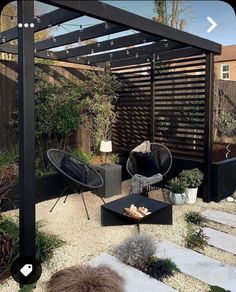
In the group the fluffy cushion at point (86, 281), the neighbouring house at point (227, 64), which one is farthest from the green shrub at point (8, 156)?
the neighbouring house at point (227, 64)

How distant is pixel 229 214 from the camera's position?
4215mm

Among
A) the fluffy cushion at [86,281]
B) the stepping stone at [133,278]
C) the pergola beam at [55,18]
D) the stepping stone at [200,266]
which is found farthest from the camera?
the pergola beam at [55,18]

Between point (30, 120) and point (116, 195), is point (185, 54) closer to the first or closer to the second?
point (116, 195)

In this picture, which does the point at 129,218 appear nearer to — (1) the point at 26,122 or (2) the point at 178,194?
(2) the point at 178,194

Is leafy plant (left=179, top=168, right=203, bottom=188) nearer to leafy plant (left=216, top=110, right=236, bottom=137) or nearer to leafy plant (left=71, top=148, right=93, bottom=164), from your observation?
leafy plant (left=71, top=148, right=93, bottom=164)

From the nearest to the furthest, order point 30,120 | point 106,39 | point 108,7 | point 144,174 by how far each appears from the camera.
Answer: point 30,120
point 108,7
point 106,39
point 144,174

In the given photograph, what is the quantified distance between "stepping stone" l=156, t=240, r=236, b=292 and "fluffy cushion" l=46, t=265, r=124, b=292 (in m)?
0.70

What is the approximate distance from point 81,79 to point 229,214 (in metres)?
4.02

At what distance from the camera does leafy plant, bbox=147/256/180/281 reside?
2607 millimetres

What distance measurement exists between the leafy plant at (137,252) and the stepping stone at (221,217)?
1.38 m

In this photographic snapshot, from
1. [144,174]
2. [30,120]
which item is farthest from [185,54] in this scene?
[30,120]

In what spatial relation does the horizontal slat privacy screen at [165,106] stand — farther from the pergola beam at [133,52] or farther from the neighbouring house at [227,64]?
the neighbouring house at [227,64]

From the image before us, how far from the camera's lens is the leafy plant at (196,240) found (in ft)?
10.5

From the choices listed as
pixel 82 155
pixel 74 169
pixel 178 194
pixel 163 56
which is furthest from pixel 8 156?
pixel 163 56
